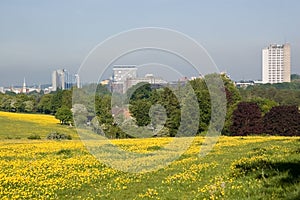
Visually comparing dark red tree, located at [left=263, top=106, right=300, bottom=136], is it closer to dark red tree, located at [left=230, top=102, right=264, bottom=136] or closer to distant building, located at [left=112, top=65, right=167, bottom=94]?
dark red tree, located at [left=230, top=102, right=264, bottom=136]

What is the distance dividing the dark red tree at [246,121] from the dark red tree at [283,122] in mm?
1667

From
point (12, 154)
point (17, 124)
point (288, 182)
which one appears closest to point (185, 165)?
point (288, 182)

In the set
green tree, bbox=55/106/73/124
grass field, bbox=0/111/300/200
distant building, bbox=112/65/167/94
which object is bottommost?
green tree, bbox=55/106/73/124

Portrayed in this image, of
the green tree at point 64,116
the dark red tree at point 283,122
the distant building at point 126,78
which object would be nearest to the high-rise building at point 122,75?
the distant building at point 126,78

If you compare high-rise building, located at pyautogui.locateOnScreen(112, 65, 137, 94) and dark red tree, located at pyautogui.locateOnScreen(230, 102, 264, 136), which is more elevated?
high-rise building, located at pyautogui.locateOnScreen(112, 65, 137, 94)

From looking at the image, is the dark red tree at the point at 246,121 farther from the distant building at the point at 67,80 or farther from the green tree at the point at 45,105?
the green tree at the point at 45,105

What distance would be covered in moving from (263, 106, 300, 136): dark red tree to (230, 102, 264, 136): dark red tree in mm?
1667

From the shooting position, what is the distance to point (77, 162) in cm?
2561

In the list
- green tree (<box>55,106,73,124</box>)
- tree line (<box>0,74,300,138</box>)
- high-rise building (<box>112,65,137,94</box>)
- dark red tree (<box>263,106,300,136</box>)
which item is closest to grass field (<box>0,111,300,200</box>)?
high-rise building (<box>112,65,137,94</box>)

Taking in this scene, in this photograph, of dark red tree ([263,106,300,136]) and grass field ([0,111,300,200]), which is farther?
dark red tree ([263,106,300,136])

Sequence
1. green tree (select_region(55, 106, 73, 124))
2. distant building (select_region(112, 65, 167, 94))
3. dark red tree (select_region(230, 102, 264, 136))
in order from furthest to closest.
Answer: green tree (select_region(55, 106, 73, 124)), dark red tree (select_region(230, 102, 264, 136)), distant building (select_region(112, 65, 167, 94))

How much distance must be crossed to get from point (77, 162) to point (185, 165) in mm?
6152

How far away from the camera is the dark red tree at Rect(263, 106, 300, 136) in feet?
265

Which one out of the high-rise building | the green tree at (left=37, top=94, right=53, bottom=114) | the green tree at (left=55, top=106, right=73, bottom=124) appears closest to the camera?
the high-rise building
